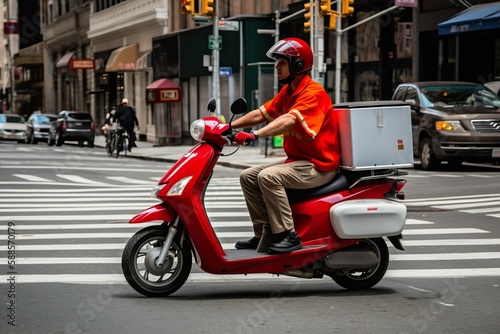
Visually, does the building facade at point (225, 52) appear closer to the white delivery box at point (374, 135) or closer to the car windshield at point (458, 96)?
the car windshield at point (458, 96)

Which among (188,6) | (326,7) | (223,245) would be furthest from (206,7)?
(223,245)

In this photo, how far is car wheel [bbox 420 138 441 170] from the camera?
2161 cm

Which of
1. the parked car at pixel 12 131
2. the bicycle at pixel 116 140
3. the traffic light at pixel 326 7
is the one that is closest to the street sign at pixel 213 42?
the bicycle at pixel 116 140

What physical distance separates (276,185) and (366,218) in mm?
739

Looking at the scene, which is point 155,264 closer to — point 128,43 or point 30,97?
point 128,43

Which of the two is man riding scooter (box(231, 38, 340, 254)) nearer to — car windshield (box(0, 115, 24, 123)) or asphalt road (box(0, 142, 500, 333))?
asphalt road (box(0, 142, 500, 333))

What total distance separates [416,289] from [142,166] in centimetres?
1953

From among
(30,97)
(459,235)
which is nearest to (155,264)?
(459,235)

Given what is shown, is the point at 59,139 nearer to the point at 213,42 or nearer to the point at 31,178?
the point at 213,42

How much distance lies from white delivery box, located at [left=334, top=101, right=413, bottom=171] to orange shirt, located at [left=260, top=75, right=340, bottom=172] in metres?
0.09

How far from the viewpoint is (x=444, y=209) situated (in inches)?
550

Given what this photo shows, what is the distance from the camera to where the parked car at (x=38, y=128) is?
48781mm

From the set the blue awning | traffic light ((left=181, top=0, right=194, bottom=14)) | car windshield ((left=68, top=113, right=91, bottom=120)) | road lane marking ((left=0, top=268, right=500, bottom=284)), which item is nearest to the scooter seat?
road lane marking ((left=0, top=268, right=500, bottom=284))

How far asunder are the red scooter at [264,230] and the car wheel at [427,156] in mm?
13997
